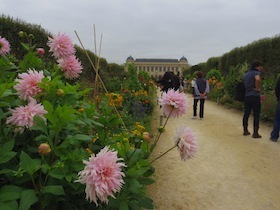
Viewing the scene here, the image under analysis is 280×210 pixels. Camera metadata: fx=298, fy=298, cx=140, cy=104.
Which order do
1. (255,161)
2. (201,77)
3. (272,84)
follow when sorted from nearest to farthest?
(255,161), (201,77), (272,84)

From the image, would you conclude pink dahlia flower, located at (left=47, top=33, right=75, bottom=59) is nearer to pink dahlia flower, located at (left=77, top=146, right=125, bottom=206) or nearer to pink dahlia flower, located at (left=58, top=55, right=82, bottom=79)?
pink dahlia flower, located at (left=58, top=55, right=82, bottom=79)

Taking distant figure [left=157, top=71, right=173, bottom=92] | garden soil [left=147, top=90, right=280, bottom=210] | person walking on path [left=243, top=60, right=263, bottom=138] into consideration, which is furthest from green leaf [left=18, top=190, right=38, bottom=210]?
distant figure [left=157, top=71, right=173, bottom=92]

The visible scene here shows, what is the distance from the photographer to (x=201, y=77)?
9641 millimetres

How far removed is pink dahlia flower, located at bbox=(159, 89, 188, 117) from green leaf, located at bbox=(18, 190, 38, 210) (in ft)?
2.67

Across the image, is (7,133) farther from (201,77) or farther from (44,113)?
(201,77)

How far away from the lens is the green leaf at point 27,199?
1185 mm

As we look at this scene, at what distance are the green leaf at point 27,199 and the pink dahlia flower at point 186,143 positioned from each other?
76 cm

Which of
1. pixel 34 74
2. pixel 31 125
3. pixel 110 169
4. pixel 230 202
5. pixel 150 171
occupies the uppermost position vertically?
pixel 34 74

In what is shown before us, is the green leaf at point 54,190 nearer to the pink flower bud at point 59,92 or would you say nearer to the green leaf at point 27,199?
the green leaf at point 27,199

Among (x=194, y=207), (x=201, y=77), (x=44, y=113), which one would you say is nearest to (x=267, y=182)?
(x=194, y=207)

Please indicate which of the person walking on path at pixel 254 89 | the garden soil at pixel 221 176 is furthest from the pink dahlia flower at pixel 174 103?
the person walking on path at pixel 254 89

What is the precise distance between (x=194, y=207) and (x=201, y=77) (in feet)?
21.8

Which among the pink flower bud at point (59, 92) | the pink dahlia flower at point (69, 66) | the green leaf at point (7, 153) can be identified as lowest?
the green leaf at point (7, 153)

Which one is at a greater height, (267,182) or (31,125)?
(31,125)
